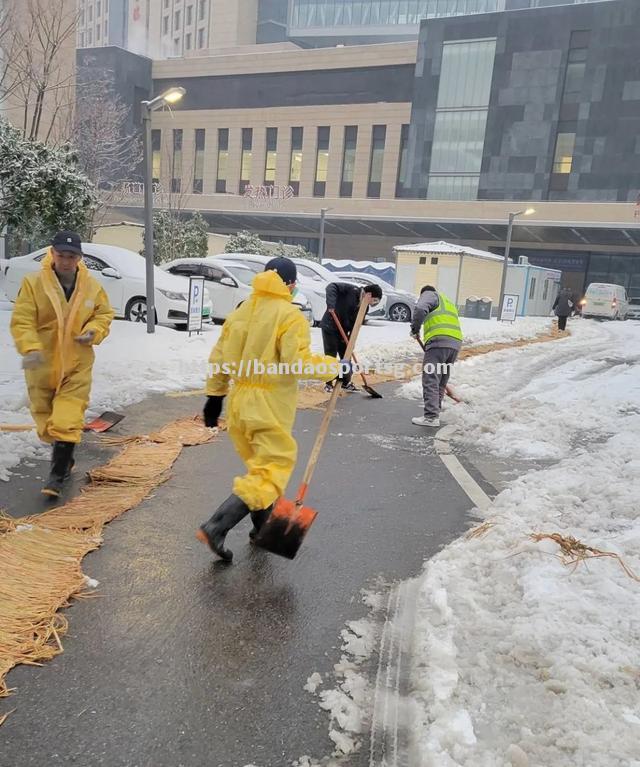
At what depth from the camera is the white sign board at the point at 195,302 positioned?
12.2m

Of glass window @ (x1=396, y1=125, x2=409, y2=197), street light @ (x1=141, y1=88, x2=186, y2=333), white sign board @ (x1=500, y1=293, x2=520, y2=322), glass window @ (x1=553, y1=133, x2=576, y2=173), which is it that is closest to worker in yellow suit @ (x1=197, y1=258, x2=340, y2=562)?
street light @ (x1=141, y1=88, x2=186, y2=333)

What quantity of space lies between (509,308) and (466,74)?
94.4 feet

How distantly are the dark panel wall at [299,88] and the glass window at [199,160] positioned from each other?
2440mm

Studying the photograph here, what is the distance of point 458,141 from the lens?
152 ft

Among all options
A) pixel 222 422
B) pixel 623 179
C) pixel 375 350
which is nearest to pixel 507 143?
pixel 623 179

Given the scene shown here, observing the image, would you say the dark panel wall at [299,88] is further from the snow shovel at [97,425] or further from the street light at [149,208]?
the snow shovel at [97,425]

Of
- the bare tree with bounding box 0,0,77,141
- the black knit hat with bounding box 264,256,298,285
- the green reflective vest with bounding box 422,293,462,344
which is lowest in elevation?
the green reflective vest with bounding box 422,293,462,344

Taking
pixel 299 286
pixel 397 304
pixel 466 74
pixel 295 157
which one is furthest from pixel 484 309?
pixel 295 157

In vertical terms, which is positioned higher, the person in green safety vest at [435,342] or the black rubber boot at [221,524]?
the person in green safety vest at [435,342]

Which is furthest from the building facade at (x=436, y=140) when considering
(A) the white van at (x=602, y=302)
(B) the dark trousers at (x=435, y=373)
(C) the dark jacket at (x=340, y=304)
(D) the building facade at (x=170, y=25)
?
(B) the dark trousers at (x=435, y=373)

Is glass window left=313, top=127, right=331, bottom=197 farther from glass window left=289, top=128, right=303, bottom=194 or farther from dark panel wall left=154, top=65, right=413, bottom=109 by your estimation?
dark panel wall left=154, top=65, right=413, bottom=109

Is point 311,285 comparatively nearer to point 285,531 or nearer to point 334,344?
point 334,344

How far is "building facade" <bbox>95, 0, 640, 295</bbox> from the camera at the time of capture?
42.5 metres

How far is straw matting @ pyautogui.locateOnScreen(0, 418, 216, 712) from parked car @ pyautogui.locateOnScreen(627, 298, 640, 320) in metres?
39.0
